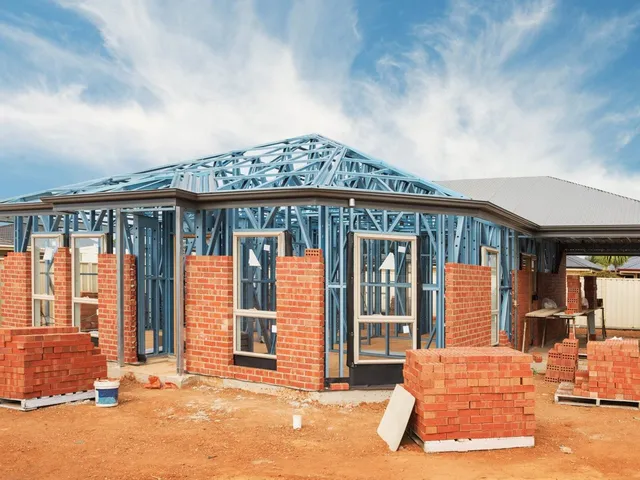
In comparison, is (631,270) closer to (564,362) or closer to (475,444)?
(564,362)

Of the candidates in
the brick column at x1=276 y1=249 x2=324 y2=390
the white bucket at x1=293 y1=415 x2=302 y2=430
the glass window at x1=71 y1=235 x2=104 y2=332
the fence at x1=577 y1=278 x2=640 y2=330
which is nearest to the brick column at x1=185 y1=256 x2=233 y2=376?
the brick column at x1=276 y1=249 x2=324 y2=390

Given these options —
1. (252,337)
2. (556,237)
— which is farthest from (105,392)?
(556,237)

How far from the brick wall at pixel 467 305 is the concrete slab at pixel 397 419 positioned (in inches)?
115

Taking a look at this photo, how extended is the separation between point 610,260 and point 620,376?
127ft

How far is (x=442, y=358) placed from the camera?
285 inches

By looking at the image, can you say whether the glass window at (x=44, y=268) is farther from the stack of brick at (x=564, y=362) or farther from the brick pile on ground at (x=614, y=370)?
the brick pile on ground at (x=614, y=370)

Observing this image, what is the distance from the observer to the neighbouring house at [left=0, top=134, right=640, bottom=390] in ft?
31.7

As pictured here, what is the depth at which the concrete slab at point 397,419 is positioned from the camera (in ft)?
23.7

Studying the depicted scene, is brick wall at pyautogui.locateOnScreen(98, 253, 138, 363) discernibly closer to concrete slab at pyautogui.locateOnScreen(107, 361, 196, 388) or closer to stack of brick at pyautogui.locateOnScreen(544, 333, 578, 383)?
concrete slab at pyautogui.locateOnScreen(107, 361, 196, 388)

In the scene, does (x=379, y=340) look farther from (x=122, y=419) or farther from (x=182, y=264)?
(x=122, y=419)

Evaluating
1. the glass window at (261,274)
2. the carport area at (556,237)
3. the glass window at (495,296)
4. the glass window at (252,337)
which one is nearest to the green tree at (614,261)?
the carport area at (556,237)

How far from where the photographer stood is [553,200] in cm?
1959

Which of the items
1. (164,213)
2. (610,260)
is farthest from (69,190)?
(610,260)

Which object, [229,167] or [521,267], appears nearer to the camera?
[229,167]
